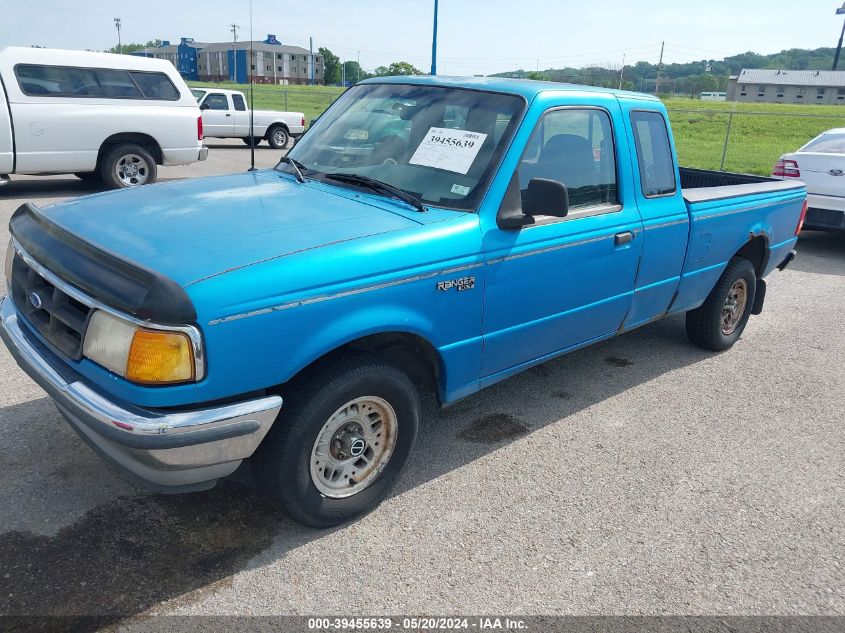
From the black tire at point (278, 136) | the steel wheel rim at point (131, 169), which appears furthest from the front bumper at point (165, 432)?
the black tire at point (278, 136)

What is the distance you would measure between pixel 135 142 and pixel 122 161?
42cm

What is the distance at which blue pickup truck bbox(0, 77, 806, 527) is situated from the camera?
2.50 metres

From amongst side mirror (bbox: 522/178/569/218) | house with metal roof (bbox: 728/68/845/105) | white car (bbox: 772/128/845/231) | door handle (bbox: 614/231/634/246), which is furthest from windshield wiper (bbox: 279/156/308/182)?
house with metal roof (bbox: 728/68/845/105)

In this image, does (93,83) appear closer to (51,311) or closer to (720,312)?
(51,311)

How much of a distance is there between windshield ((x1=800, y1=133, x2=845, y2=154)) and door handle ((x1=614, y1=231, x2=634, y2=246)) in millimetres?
7168

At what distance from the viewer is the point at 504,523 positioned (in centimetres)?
324

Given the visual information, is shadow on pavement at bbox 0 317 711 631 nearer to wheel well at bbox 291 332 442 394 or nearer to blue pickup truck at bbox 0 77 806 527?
blue pickup truck at bbox 0 77 806 527

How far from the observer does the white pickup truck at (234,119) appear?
751 inches

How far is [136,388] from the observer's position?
96.4 inches

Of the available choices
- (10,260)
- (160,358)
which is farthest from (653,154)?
(10,260)

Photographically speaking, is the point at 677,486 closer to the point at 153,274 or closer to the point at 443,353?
the point at 443,353

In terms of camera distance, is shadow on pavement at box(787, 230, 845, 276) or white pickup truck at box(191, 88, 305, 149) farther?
white pickup truck at box(191, 88, 305, 149)

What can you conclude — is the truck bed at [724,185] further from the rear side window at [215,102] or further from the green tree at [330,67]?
the green tree at [330,67]

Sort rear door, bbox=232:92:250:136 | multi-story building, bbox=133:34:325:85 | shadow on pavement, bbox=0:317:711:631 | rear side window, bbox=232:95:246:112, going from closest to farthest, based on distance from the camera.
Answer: shadow on pavement, bbox=0:317:711:631
rear door, bbox=232:92:250:136
rear side window, bbox=232:95:246:112
multi-story building, bbox=133:34:325:85
